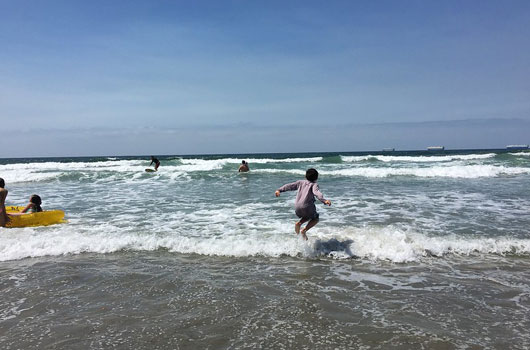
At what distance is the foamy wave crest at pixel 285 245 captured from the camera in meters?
6.48

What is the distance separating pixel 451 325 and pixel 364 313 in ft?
3.05

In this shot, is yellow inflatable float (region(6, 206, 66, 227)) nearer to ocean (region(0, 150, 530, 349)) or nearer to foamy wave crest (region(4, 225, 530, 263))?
ocean (region(0, 150, 530, 349))

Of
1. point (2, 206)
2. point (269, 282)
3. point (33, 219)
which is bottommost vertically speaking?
point (269, 282)

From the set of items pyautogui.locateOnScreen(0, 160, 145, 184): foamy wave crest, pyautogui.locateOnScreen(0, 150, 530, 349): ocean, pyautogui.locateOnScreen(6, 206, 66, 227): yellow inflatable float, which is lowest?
pyautogui.locateOnScreen(0, 150, 530, 349): ocean

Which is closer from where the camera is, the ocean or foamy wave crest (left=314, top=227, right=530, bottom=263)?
the ocean

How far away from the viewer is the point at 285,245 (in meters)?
6.77

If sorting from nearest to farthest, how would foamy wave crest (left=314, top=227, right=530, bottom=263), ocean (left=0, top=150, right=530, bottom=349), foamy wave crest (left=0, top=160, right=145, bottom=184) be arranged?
ocean (left=0, top=150, right=530, bottom=349), foamy wave crest (left=314, top=227, right=530, bottom=263), foamy wave crest (left=0, top=160, right=145, bottom=184)

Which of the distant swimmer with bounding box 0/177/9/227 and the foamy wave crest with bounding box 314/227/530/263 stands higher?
the distant swimmer with bounding box 0/177/9/227

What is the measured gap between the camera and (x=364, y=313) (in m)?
4.04

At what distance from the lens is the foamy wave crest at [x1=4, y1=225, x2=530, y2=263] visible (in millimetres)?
6484

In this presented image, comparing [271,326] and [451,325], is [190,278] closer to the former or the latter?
[271,326]

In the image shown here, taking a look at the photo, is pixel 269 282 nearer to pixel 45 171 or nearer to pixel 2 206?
pixel 2 206

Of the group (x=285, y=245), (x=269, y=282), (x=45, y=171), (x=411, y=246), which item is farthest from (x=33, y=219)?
(x=45, y=171)

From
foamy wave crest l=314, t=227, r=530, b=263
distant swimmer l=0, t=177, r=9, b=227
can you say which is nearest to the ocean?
foamy wave crest l=314, t=227, r=530, b=263
